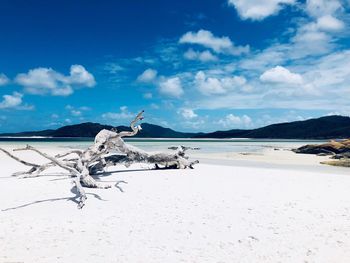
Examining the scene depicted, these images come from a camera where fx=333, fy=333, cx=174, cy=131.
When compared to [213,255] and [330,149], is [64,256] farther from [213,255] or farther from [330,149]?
[330,149]

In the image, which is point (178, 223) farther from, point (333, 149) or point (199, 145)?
point (199, 145)

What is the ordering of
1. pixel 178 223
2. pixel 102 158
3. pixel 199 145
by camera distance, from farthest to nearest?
pixel 199 145
pixel 102 158
pixel 178 223

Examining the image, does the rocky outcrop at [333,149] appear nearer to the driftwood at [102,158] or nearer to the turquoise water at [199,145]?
the turquoise water at [199,145]

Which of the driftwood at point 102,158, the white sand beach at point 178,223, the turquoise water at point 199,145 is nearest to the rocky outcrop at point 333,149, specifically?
the turquoise water at point 199,145

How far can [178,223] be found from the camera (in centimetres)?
603

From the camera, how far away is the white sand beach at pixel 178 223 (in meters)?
4.70

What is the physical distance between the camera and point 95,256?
4590 millimetres

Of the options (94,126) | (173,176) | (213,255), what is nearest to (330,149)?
(173,176)

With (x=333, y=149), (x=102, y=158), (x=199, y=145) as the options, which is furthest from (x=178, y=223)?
(x=199, y=145)

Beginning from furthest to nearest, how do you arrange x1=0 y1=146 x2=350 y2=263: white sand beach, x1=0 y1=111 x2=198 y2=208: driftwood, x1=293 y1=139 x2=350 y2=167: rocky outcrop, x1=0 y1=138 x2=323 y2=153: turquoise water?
x1=0 y1=138 x2=323 y2=153: turquoise water < x1=293 y1=139 x2=350 y2=167: rocky outcrop < x1=0 y1=111 x2=198 y2=208: driftwood < x1=0 y1=146 x2=350 y2=263: white sand beach

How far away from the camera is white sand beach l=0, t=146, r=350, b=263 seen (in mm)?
4703

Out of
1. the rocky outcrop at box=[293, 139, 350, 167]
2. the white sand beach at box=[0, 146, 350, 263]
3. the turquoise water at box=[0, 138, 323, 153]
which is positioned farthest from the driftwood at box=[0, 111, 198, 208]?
the turquoise water at box=[0, 138, 323, 153]

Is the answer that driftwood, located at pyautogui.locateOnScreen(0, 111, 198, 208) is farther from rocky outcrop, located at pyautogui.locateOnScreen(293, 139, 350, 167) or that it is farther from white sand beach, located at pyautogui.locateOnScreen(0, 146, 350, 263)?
Answer: rocky outcrop, located at pyautogui.locateOnScreen(293, 139, 350, 167)

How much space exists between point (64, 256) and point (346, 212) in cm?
551
